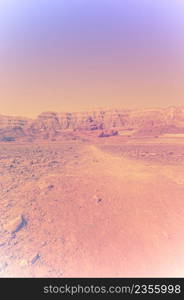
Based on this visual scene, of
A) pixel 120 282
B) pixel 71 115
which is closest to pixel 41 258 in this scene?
pixel 120 282

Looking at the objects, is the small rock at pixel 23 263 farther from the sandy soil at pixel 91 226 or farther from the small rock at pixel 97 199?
the small rock at pixel 97 199

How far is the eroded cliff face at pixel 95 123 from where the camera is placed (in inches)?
869

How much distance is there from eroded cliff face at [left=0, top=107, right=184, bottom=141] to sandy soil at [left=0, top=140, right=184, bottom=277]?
15.3 meters

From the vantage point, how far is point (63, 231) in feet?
9.50

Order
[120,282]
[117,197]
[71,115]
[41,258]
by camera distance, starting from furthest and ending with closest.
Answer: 1. [71,115]
2. [117,197]
3. [41,258]
4. [120,282]

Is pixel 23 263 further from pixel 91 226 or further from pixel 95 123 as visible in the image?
pixel 95 123

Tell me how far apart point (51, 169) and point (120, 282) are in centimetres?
403

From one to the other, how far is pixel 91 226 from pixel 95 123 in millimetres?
26704

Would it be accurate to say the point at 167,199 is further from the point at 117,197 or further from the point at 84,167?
the point at 84,167

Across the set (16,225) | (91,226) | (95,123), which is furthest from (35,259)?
(95,123)

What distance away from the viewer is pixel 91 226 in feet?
9.87

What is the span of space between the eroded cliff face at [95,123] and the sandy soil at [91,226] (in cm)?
1531

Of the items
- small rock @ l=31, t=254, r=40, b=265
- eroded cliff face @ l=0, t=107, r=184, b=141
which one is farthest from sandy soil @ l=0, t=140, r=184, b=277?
eroded cliff face @ l=0, t=107, r=184, b=141

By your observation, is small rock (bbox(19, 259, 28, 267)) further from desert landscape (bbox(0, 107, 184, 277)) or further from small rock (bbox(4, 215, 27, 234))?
small rock (bbox(4, 215, 27, 234))
